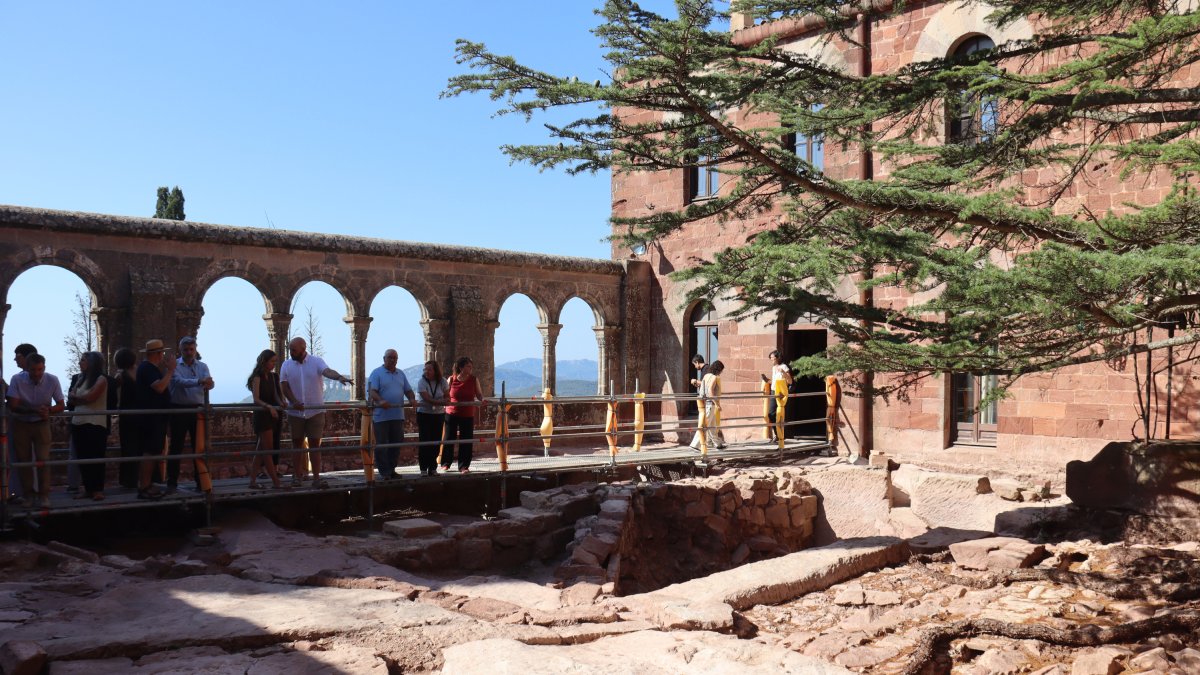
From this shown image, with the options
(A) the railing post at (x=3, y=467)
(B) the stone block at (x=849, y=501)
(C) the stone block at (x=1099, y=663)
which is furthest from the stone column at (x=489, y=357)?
(C) the stone block at (x=1099, y=663)

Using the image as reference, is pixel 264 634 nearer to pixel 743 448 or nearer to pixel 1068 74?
pixel 1068 74

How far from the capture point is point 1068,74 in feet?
19.1

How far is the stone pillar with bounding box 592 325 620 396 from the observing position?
1691 cm

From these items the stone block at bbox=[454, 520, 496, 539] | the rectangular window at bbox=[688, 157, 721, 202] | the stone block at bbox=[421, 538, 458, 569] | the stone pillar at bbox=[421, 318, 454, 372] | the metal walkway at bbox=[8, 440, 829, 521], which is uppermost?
the rectangular window at bbox=[688, 157, 721, 202]

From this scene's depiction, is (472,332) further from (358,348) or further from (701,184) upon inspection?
(701,184)

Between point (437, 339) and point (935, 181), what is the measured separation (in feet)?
29.5

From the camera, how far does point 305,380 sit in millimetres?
8969

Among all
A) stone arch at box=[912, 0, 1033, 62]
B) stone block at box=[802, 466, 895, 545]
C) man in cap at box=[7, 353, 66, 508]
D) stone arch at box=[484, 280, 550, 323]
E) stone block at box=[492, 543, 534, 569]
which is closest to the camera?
man in cap at box=[7, 353, 66, 508]

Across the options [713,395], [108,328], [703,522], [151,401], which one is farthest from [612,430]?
[108,328]

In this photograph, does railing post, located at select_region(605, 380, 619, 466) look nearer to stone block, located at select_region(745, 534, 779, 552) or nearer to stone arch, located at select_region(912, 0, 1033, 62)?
stone block, located at select_region(745, 534, 779, 552)

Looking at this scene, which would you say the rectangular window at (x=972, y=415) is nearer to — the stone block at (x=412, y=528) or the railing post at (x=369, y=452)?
the stone block at (x=412, y=528)

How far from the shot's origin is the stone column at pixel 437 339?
14.5 meters

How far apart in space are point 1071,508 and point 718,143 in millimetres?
4819

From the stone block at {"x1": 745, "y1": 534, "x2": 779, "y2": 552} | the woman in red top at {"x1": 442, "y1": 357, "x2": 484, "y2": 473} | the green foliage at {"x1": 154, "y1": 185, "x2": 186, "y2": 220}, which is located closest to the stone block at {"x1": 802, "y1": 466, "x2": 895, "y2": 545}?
the stone block at {"x1": 745, "y1": 534, "x2": 779, "y2": 552}
